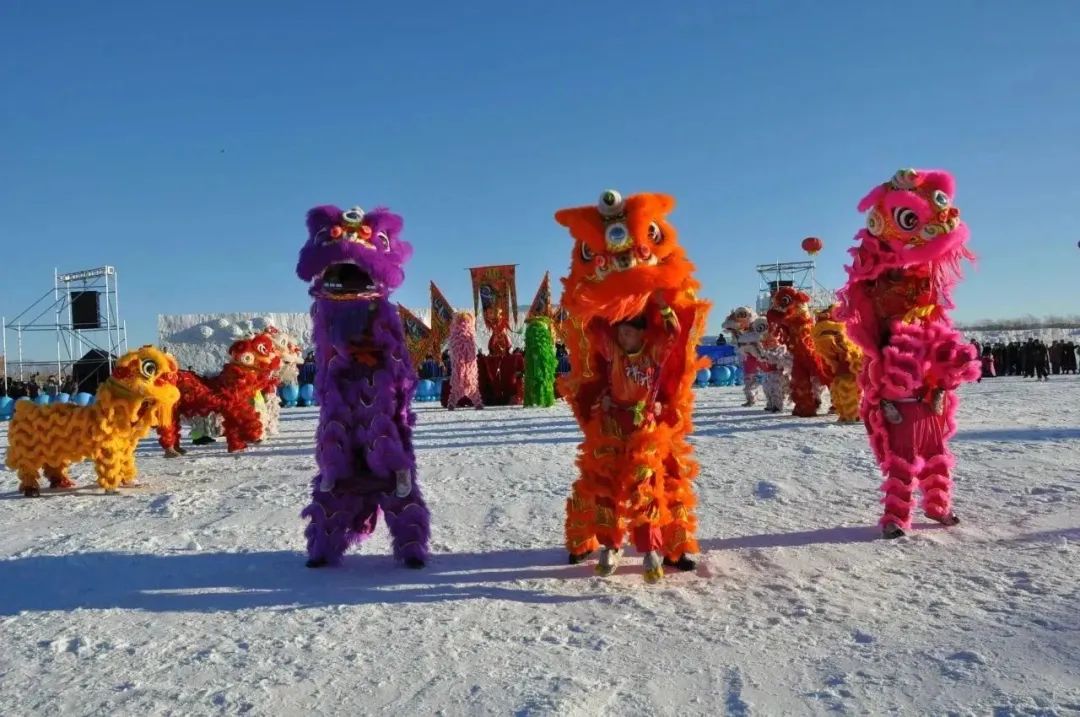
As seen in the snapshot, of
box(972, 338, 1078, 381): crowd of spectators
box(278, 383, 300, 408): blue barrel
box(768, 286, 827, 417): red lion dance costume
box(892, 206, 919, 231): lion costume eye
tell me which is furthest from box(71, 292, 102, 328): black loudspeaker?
box(972, 338, 1078, 381): crowd of spectators

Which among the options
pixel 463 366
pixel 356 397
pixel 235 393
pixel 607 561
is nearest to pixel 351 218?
pixel 356 397

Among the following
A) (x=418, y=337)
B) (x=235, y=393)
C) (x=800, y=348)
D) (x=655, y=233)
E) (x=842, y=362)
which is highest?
(x=418, y=337)

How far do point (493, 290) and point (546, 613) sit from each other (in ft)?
52.3

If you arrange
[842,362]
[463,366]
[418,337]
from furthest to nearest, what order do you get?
[418,337]
[463,366]
[842,362]

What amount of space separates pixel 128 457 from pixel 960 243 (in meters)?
7.36

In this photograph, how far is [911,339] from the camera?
16.6ft

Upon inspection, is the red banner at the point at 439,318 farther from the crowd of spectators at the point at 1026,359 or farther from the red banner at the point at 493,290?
the crowd of spectators at the point at 1026,359

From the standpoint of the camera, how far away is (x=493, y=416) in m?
15.3

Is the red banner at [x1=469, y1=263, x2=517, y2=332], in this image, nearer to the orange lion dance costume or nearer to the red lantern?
the red lantern

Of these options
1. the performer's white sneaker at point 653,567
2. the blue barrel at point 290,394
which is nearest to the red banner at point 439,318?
the blue barrel at point 290,394

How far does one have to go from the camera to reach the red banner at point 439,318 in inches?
735

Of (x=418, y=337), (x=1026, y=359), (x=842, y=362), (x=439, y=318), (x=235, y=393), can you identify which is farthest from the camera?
(x=1026, y=359)

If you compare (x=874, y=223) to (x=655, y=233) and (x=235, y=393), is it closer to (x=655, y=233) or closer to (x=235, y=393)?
(x=655, y=233)

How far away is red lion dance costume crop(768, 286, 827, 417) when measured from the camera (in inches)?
484
